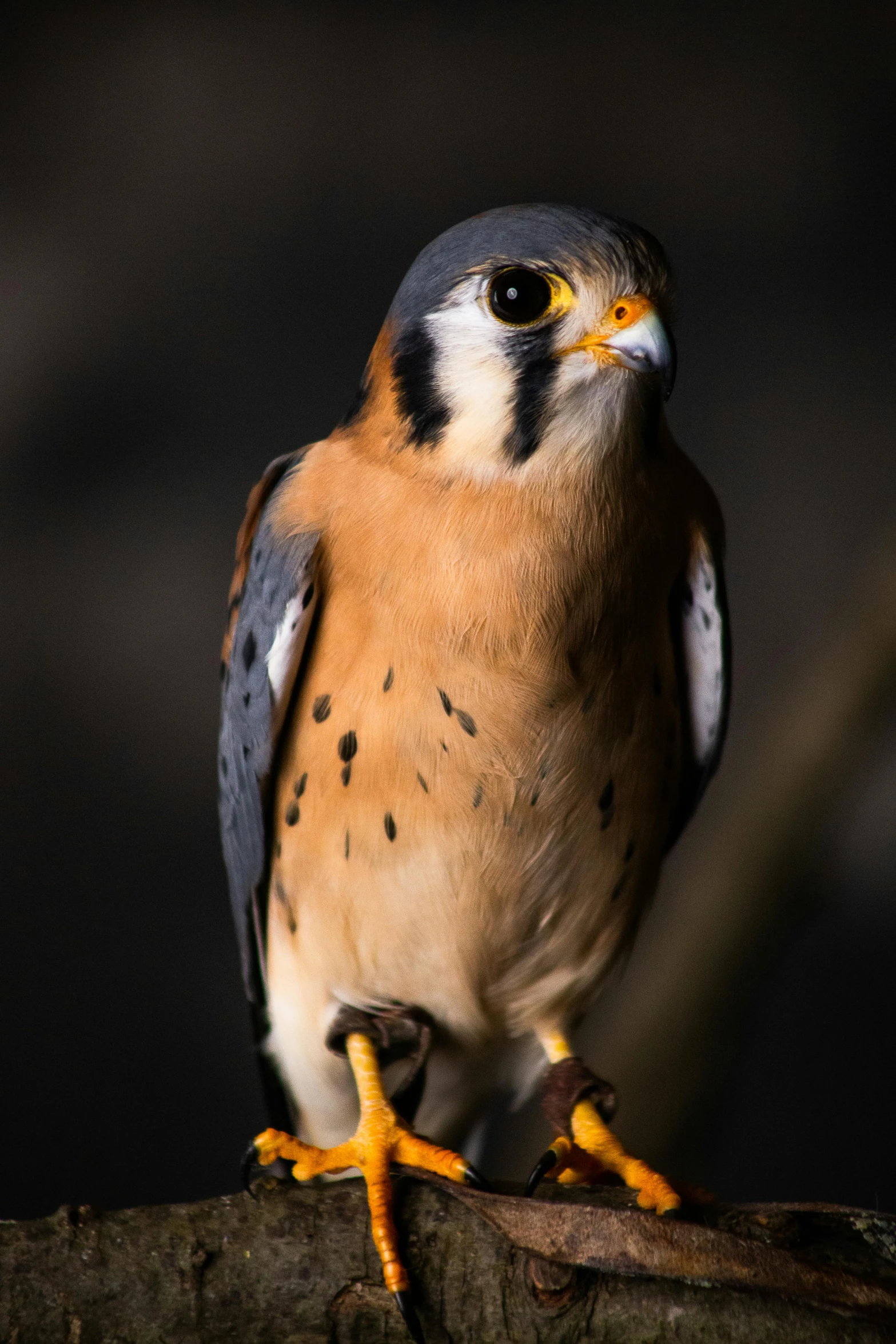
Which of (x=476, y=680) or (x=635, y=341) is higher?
(x=635, y=341)

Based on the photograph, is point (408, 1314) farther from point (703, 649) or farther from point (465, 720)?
point (703, 649)

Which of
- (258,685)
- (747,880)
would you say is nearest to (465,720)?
(258,685)

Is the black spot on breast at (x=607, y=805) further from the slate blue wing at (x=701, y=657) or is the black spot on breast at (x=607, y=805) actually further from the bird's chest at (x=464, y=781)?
the slate blue wing at (x=701, y=657)

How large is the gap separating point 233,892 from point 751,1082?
5.77 feet

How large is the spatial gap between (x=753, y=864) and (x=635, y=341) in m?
1.40

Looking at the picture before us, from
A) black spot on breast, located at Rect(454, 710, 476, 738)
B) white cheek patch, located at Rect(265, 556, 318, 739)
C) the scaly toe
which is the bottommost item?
the scaly toe

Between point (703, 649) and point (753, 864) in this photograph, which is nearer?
point (703, 649)

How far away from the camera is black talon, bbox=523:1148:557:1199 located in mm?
1351

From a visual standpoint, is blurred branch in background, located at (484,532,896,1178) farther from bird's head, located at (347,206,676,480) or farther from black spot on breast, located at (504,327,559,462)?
black spot on breast, located at (504,327,559,462)

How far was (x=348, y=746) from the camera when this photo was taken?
151cm

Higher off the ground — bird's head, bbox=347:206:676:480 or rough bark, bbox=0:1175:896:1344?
bird's head, bbox=347:206:676:480

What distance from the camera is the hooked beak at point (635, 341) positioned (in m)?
1.29

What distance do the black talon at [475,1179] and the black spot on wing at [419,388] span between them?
0.79 m

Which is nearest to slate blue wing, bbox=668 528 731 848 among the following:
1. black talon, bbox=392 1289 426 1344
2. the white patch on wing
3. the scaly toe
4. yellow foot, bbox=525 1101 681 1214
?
the white patch on wing
